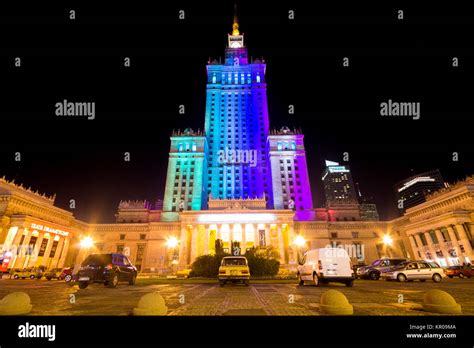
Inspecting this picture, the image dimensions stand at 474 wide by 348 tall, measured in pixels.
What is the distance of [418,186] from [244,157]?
134 metres

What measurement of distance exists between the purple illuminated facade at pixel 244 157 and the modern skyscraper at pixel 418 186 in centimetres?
10191

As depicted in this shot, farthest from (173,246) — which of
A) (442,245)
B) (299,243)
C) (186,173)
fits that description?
(442,245)

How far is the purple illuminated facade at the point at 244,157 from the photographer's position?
7389 centimetres

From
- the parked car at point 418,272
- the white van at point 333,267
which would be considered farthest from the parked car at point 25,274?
the parked car at point 418,272

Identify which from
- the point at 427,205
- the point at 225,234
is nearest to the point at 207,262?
the point at 225,234

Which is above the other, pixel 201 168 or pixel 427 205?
pixel 201 168

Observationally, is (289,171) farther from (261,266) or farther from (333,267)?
(333,267)

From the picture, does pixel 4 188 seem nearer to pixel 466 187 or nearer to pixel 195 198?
pixel 195 198

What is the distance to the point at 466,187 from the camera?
4444 cm

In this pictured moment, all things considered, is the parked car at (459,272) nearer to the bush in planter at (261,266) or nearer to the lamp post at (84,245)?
the bush in planter at (261,266)

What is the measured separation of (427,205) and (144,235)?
66.5 metres

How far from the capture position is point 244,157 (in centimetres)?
8156

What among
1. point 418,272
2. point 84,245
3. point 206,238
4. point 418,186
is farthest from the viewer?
point 418,186

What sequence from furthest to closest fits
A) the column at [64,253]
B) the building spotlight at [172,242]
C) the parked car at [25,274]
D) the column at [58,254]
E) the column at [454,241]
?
1. the building spotlight at [172,242]
2. the column at [64,253]
3. the column at [58,254]
4. the column at [454,241]
5. the parked car at [25,274]
